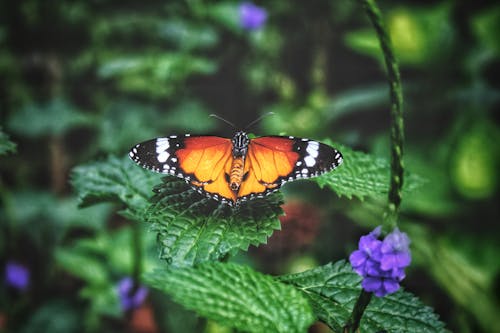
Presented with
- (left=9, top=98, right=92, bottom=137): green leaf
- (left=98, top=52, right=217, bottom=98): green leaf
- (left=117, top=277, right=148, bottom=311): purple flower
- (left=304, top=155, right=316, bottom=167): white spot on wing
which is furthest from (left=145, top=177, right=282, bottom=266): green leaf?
(left=9, top=98, right=92, bottom=137): green leaf

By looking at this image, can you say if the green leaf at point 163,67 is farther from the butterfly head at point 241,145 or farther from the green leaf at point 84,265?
the butterfly head at point 241,145

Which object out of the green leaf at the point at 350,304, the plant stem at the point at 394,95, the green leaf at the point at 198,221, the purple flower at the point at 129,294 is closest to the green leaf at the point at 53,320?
the purple flower at the point at 129,294

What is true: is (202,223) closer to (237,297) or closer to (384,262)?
(237,297)

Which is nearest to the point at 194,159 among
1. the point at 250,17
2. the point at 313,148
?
the point at 313,148

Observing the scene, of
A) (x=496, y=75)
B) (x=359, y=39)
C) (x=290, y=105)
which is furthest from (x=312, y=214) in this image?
(x=496, y=75)

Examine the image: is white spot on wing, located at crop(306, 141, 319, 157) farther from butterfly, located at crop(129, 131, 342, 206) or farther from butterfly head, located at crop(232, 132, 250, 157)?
butterfly head, located at crop(232, 132, 250, 157)

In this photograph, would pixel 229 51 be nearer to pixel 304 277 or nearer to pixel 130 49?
pixel 130 49
